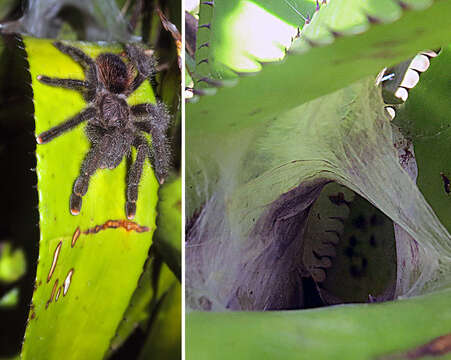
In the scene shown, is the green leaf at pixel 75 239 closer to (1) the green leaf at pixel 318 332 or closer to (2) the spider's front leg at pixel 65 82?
(2) the spider's front leg at pixel 65 82

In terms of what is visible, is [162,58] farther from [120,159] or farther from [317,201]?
[317,201]

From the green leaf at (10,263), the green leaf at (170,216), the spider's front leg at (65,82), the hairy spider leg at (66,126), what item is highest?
the spider's front leg at (65,82)

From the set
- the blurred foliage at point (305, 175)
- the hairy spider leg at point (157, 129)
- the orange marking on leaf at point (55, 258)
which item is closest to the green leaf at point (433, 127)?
the blurred foliage at point (305, 175)

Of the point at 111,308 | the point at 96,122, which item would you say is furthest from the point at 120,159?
the point at 111,308

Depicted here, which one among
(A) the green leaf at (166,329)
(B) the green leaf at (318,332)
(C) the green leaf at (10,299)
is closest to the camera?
(B) the green leaf at (318,332)

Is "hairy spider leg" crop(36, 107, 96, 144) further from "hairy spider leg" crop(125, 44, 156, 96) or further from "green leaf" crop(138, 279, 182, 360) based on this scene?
"green leaf" crop(138, 279, 182, 360)

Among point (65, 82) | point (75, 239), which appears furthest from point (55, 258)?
point (65, 82)

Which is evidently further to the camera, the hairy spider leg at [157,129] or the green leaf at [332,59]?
the hairy spider leg at [157,129]
